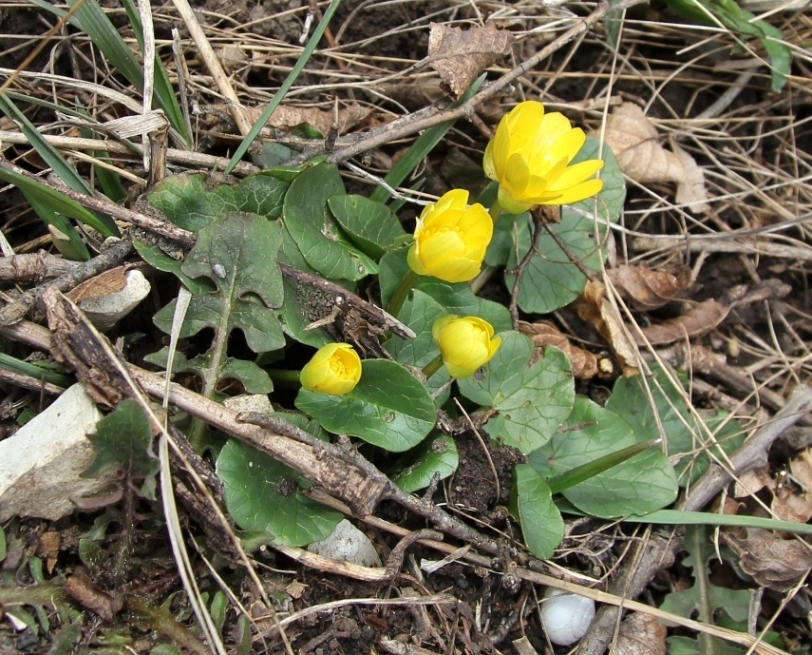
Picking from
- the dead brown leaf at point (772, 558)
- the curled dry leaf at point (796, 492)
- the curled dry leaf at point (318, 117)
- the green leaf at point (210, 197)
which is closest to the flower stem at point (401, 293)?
the green leaf at point (210, 197)

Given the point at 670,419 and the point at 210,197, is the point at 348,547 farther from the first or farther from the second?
the point at 670,419

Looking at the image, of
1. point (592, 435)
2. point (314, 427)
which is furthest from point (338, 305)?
point (592, 435)

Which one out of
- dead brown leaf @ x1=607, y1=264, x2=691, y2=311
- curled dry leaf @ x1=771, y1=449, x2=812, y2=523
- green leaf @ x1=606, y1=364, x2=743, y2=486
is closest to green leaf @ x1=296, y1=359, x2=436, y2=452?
green leaf @ x1=606, y1=364, x2=743, y2=486

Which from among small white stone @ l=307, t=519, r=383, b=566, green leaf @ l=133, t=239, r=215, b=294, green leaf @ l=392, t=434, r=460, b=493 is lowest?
small white stone @ l=307, t=519, r=383, b=566

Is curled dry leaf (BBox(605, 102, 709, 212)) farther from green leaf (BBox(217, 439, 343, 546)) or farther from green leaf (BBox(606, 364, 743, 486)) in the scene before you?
green leaf (BBox(217, 439, 343, 546))

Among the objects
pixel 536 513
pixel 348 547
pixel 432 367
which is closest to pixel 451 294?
pixel 432 367

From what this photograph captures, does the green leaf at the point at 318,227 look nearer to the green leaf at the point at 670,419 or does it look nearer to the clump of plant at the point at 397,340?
the clump of plant at the point at 397,340
